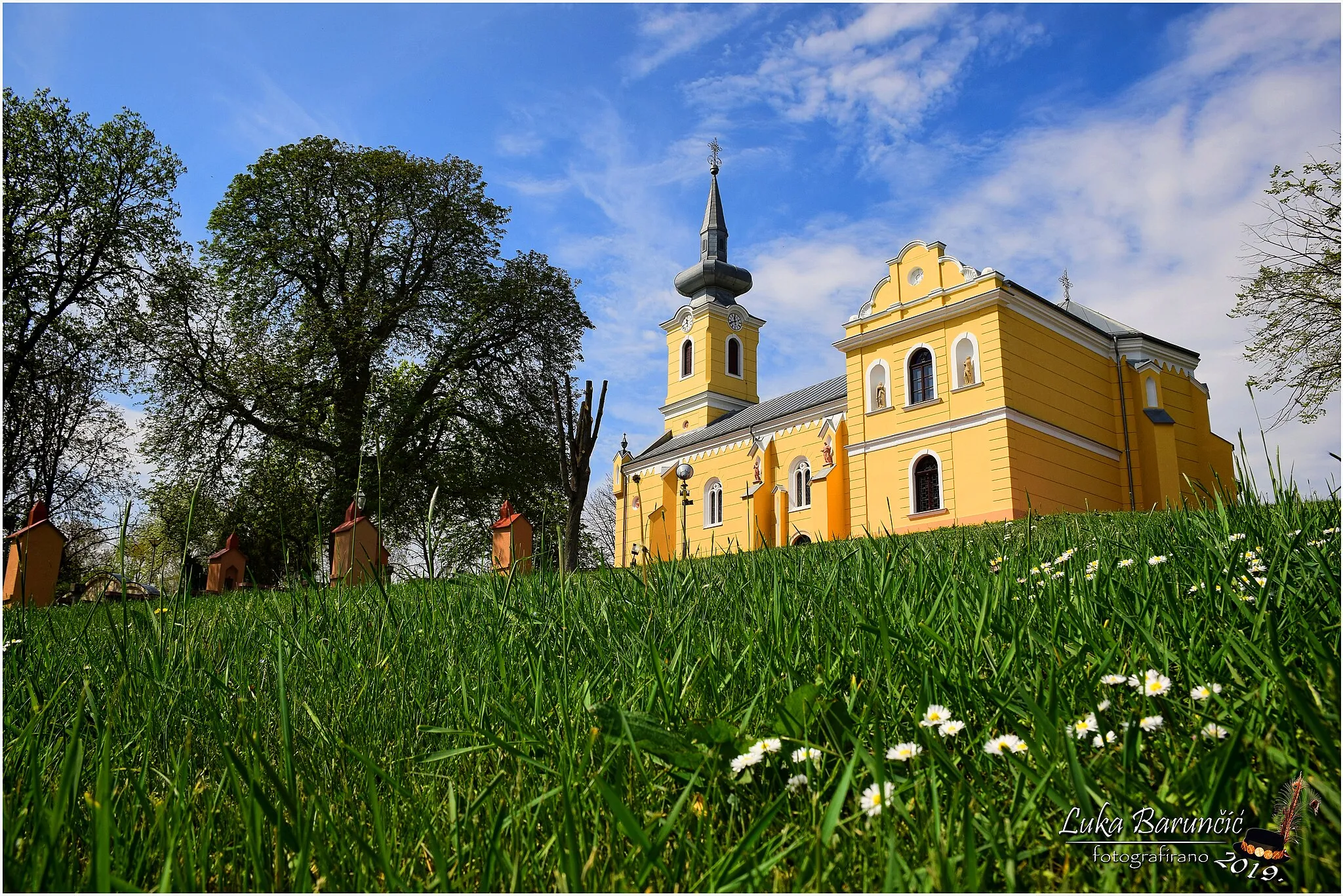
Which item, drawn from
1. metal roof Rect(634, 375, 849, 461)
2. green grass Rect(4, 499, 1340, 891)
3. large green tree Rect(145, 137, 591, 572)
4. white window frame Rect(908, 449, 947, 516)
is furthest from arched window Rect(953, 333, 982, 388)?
green grass Rect(4, 499, 1340, 891)

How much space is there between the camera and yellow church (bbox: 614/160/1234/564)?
2627 centimetres

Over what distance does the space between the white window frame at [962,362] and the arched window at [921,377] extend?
0.33 m

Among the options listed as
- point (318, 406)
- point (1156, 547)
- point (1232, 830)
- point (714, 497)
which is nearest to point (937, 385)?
point (714, 497)

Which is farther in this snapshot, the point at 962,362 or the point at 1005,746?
the point at 962,362

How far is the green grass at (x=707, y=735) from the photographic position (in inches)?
55.1

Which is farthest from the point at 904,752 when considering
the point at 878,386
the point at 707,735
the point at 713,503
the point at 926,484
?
the point at 713,503

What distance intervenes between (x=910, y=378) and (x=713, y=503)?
12695 millimetres

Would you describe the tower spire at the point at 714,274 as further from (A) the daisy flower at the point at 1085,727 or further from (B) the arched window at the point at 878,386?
(A) the daisy flower at the point at 1085,727

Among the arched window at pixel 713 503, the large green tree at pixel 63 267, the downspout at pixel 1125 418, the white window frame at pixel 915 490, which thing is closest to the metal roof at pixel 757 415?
the arched window at pixel 713 503

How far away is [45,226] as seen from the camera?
20812 mm

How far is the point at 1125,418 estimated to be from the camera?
98.2ft

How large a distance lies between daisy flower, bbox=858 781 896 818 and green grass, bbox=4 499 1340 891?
31 mm

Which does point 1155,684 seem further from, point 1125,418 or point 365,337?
point 1125,418

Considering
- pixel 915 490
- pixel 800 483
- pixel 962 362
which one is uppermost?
pixel 962 362
